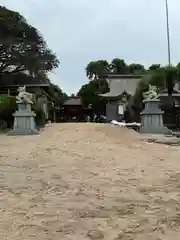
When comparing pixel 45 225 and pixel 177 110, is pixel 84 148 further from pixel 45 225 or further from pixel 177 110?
pixel 177 110

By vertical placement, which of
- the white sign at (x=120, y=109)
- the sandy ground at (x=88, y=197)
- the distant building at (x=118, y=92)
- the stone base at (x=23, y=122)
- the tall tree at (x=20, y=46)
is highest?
the tall tree at (x=20, y=46)

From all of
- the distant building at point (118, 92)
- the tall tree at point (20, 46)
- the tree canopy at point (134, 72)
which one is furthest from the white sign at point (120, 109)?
the tall tree at point (20, 46)

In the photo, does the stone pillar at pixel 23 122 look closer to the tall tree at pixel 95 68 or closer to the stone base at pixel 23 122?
the stone base at pixel 23 122

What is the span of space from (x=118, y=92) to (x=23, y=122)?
25084mm

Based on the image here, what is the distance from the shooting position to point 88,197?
6.74 m

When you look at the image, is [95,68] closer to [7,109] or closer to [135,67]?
[135,67]

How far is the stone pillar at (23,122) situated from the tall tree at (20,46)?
58.1 feet

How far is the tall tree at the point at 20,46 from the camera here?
38875 mm

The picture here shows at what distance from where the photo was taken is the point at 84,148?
1402 centimetres

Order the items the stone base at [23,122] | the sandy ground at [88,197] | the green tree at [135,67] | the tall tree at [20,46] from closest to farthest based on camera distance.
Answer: the sandy ground at [88,197], the stone base at [23,122], the tall tree at [20,46], the green tree at [135,67]

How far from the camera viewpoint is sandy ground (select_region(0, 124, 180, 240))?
197 inches

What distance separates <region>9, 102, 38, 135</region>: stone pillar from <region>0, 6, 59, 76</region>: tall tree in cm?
1769

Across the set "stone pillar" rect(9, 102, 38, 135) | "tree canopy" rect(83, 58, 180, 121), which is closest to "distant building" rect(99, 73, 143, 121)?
"tree canopy" rect(83, 58, 180, 121)

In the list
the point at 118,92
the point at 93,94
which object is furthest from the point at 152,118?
the point at 93,94
